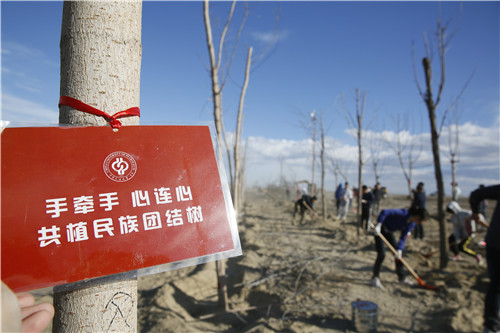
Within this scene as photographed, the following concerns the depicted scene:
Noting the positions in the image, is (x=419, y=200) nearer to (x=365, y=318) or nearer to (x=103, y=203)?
(x=365, y=318)

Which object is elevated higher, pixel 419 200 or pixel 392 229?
pixel 419 200

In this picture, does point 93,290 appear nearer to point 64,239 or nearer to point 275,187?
point 64,239

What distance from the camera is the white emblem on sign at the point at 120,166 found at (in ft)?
3.32

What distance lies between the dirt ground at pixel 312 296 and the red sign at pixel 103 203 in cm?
318

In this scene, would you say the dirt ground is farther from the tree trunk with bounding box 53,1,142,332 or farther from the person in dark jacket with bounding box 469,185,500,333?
the tree trunk with bounding box 53,1,142,332

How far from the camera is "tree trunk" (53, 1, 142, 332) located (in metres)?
0.98

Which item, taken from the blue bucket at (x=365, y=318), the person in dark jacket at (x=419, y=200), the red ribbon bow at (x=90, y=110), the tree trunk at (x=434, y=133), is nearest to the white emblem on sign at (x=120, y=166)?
the red ribbon bow at (x=90, y=110)

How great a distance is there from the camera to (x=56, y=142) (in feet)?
3.22

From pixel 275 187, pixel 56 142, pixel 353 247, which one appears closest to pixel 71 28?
pixel 56 142

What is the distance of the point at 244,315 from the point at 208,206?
392cm

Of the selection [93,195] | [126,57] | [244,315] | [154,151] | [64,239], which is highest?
[126,57]

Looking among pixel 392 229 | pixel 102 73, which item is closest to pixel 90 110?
pixel 102 73

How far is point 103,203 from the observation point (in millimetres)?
976

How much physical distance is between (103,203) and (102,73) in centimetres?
47
